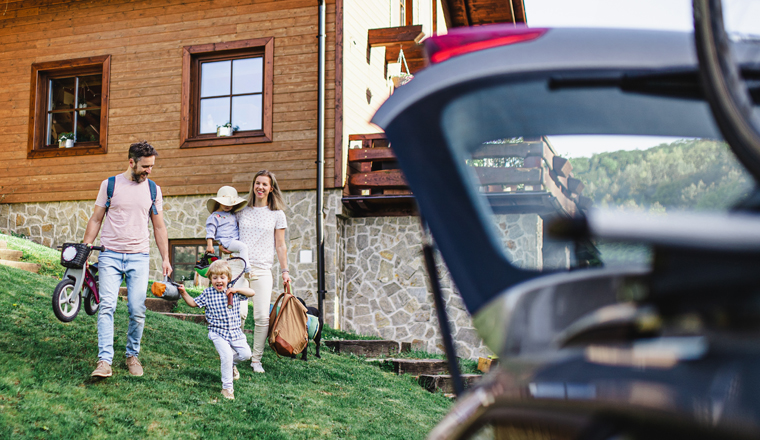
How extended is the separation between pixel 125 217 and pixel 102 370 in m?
1.24

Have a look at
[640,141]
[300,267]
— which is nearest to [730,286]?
[640,141]

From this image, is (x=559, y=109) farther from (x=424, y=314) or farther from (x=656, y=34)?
(x=424, y=314)

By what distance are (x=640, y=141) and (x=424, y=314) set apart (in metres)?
9.34

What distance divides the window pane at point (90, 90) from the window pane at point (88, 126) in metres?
0.17

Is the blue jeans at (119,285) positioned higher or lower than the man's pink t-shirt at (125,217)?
lower

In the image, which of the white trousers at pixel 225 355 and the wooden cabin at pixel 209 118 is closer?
the white trousers at pixel 225 355

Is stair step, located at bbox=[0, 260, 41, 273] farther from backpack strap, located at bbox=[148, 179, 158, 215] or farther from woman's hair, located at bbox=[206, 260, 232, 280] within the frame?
woman's hair, located at bbox=[206, 260, 232, 280]

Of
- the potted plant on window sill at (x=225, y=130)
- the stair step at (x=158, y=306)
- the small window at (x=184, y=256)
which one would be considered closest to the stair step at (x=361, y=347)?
the stair step at (x=158, y=306)

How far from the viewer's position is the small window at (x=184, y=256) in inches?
442

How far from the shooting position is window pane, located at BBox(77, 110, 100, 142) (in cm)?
1198

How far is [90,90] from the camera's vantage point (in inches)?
478

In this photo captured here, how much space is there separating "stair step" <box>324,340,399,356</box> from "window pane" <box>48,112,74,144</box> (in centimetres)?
719

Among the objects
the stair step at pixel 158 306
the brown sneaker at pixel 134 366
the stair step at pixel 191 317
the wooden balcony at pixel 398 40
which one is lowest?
the brown sneaker at pixel 134 366

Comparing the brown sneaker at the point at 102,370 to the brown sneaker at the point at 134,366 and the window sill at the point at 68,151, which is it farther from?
the window sill at the point at 68,151
